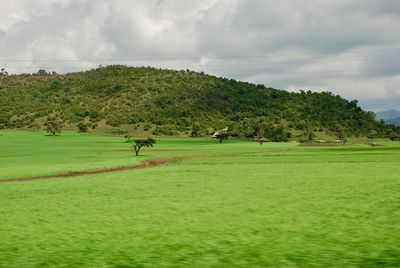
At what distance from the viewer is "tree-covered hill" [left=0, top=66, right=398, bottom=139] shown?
14888cm

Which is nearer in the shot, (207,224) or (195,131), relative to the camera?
(207,224)

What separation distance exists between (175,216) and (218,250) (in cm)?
638

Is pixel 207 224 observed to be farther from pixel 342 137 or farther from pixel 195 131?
pixel 195 131

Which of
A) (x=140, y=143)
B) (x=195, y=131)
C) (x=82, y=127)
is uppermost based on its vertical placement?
(x=82, y=127)

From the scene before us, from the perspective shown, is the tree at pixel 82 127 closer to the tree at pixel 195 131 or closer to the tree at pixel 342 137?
the tree at pixel 195 131

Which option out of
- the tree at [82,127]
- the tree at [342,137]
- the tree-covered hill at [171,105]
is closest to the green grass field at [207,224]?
the tree at [342,137]

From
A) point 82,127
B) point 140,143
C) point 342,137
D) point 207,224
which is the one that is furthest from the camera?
point 82,127

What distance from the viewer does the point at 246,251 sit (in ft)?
46.3

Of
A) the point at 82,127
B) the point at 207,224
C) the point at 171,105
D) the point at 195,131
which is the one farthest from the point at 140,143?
the point at 171,105

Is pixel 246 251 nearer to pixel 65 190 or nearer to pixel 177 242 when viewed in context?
pixel 177 242

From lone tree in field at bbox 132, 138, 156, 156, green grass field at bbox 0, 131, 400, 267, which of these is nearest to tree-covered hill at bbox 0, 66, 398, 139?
lone tree in field at bbox 132, 138, 156, 156

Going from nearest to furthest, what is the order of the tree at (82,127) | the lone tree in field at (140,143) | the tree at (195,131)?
1. the lone tree in field at (140,143)
2. the tree at (195,131)
3. the tree at (82,127)

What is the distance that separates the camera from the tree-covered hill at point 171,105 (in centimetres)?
14888

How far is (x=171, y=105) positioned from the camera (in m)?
163
